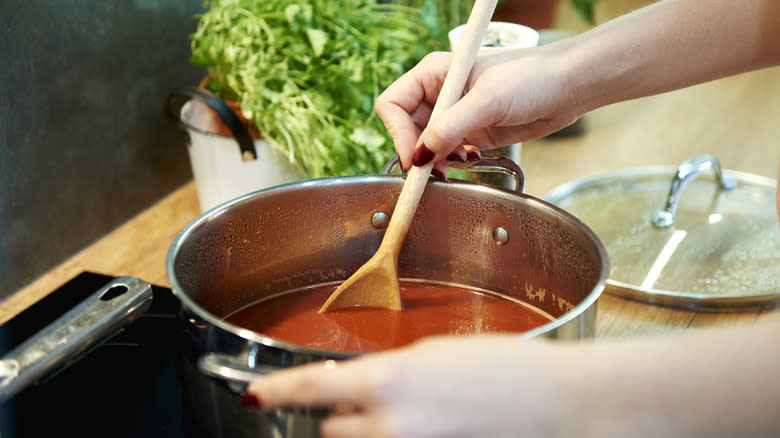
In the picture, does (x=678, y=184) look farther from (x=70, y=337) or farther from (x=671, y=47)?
(x=70, y=337)

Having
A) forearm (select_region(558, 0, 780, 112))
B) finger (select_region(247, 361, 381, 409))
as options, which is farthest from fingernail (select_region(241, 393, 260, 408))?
forearm (select_region(558, 0, 780, 112))

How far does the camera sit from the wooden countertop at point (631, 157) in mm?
906

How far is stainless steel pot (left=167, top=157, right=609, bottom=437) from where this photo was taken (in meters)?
0.71


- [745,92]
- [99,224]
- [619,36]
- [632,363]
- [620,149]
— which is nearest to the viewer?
[632,363]

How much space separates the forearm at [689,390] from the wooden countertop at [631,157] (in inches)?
20.9

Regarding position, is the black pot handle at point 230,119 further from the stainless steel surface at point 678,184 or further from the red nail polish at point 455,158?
the stainless steel surface at point 678,184

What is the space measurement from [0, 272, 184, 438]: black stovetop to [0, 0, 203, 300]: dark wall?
177 millimetres

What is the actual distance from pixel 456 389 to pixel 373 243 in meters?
0.49

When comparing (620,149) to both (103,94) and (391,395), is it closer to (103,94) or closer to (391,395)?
(103,94)

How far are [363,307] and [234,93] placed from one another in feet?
1.55

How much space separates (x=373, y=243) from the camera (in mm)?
843

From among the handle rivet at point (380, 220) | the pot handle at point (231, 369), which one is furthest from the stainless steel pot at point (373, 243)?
the pot handle at point (231, 369)

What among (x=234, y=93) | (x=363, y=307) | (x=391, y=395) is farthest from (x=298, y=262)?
(x=391, y=395)

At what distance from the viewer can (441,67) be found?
2.60 feet
